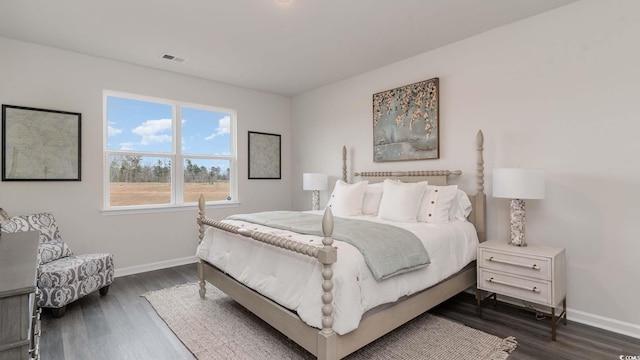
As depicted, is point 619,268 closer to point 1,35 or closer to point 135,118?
point 135,118

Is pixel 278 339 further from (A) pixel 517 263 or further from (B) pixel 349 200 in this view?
(A) pixel 517 263

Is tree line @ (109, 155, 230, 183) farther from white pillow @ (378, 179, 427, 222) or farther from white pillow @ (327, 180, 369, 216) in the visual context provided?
white pillow @ (378, 179, 427, 222)

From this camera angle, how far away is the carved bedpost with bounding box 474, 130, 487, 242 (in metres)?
3.10

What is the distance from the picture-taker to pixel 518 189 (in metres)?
2.54

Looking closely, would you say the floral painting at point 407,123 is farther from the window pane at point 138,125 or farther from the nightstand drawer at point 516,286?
the window pane at point 138,125

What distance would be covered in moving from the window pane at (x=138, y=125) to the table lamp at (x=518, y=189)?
4.07 m

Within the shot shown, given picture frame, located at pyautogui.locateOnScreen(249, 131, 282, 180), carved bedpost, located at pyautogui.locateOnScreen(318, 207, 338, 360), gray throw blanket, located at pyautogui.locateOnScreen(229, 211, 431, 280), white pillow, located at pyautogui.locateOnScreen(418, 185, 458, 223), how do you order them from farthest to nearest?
1. picture frame, located at pyautogui.locateOnScreen(249, 131, 282, 180)
2. white pillow, located at pyautogui.locateOnScreen(418, 185, 458, 223)
3. gray throw blanket, located at pyautogui.locateOnScreen(229, 211, 431, 280)
4. carved bedpost, located at pyautogui.locateOnScreen(318, 207, 338, 360)

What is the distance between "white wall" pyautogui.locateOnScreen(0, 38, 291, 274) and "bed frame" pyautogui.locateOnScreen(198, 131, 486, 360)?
131 cm

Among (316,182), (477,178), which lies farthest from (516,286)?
(316,182)

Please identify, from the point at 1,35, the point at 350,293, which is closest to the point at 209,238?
the point at 350,293

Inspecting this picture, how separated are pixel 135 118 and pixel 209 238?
2197 mm

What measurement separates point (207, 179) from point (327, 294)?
3537 millimetres

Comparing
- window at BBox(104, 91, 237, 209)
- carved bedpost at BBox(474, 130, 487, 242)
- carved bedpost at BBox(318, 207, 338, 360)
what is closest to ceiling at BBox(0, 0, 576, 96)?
window at BBox(104, 91, 237, 209)

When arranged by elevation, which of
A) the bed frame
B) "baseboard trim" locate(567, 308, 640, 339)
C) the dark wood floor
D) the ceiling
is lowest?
the dark wood floor
